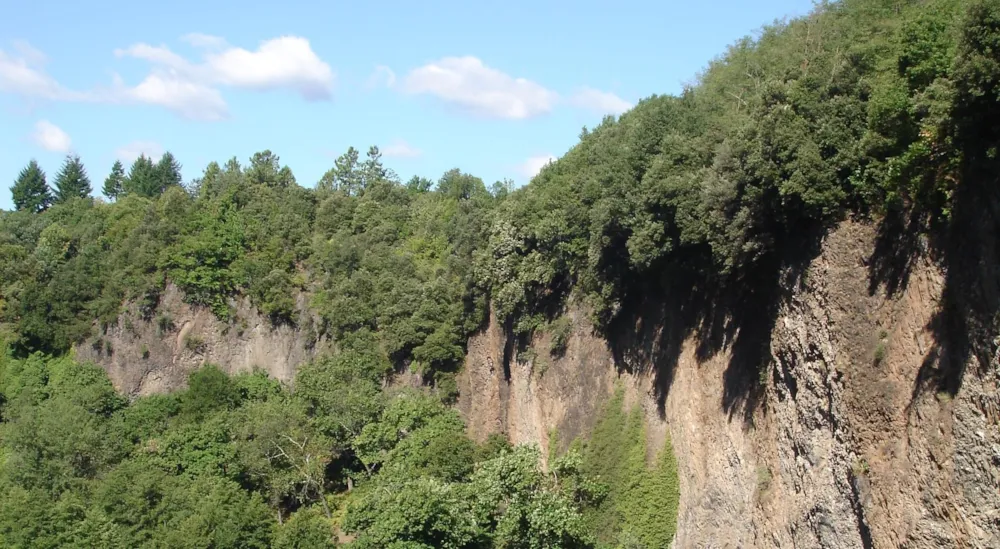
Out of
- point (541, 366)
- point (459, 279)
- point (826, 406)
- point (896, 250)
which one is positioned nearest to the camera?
point (896, 250)

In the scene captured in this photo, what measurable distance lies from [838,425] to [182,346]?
4135 cm

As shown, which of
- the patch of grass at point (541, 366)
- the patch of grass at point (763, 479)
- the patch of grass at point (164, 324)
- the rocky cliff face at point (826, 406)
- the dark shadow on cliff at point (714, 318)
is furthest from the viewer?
the patch of grass at point (164, 324)

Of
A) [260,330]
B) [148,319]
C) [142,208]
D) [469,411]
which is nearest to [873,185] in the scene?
[469,411]

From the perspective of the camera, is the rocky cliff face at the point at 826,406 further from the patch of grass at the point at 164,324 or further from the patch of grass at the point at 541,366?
the patch of grass at the point at 164,324

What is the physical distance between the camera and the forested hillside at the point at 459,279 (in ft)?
69.6

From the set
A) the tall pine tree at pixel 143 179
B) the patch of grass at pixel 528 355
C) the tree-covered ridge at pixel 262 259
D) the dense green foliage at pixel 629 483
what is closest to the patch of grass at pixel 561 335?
the patch of grass at pixel 528 355

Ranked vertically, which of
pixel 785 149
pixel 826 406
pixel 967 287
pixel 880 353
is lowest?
pixel 826 406

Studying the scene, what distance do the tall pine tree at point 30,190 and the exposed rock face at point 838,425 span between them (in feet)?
219

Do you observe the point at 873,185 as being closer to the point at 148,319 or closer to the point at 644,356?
the point at 644,356

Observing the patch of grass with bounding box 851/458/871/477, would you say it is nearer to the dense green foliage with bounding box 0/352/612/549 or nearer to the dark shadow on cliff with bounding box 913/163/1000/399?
the dark shadow on cliff with bounding box 913/163/1000/399

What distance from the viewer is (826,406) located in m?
22.7

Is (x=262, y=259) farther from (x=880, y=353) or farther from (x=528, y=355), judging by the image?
(x=880, y=353)

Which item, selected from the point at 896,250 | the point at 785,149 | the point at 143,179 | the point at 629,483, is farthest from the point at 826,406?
the point at 143,179

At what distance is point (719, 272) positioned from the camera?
2567 cm
